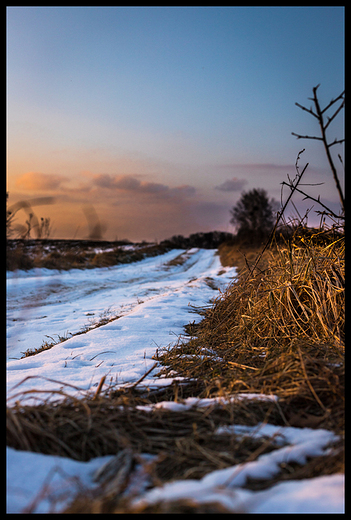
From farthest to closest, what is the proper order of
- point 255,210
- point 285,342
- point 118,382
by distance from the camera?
1. point 255,210
2. point 285,342
3. point 118,382

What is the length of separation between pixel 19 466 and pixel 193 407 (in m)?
0.78

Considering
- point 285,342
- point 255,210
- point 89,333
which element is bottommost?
point 89,333

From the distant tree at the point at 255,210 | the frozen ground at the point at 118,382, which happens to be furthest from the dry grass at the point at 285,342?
the distant tree at the point at 255,210

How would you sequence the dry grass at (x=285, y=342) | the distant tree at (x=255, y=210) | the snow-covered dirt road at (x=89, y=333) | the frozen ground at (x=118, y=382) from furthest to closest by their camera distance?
1. the distant tree at (x=255, y=210)
2. the snow-covered dirt road at (x=89, y=333)
3. the dry grass at (x=285, y=342)
4. the frozen ground at (x=118, y=382)

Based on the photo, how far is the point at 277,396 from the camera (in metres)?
1.58

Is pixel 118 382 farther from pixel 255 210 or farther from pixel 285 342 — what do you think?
pixel 255 210

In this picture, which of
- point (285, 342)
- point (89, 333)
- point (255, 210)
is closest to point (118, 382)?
point (285, 342)

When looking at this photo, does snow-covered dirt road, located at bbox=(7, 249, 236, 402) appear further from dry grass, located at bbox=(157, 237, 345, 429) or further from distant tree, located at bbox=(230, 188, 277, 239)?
distant tree, located at bbox=(230, 188, 277, 239)

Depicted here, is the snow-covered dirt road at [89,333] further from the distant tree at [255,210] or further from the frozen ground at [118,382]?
the distant tree at [255,210]

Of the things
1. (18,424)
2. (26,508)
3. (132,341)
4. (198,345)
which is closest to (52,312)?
(132,341)

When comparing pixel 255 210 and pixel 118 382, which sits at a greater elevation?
pixel 255 210

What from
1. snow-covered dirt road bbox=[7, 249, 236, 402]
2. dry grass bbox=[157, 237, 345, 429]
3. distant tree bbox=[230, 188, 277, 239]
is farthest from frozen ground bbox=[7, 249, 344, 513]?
distant tree bbox=[230, 188, 277, 239]

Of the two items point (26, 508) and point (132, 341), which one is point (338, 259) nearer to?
point (132, 341)

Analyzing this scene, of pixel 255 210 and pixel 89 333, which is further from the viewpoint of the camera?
pixel 255 210
